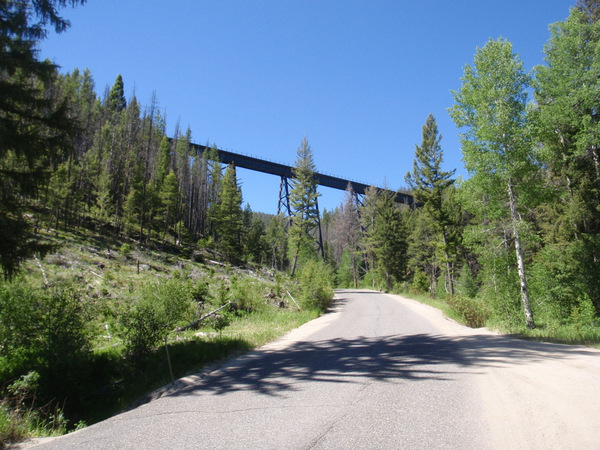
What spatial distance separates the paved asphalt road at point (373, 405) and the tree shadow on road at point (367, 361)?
0.03 metres

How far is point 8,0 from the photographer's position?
6934 millimetres

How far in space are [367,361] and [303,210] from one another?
84.4 feet

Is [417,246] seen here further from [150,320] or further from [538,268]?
[150,320]

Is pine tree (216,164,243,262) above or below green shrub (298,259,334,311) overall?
above

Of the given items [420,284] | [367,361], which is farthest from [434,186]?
[367,361]

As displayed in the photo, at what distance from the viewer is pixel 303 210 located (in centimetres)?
3244

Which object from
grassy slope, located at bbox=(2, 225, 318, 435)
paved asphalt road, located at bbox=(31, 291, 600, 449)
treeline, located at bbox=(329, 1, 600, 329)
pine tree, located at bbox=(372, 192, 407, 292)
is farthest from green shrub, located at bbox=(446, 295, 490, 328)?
pine tree, located at bbox=(372, 192, 407, 292)

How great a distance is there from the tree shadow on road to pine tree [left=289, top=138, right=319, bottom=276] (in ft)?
73.6

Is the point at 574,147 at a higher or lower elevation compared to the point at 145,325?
higher

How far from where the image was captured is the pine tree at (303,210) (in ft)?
105

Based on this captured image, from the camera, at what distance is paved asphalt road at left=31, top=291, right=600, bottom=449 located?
11.5 ft

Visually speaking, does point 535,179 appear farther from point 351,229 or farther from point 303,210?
point 351,229

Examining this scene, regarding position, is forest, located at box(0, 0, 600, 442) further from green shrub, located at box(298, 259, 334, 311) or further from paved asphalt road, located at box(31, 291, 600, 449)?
paved asphalt road, located at box(31, 291, 600, 449)

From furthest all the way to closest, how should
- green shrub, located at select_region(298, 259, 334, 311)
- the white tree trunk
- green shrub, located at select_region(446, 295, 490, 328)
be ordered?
green shrub, located at select_region(298, 259, 334, 311), green shrub, located at select_region(446, 295, 490, 328), the white tree trunk
